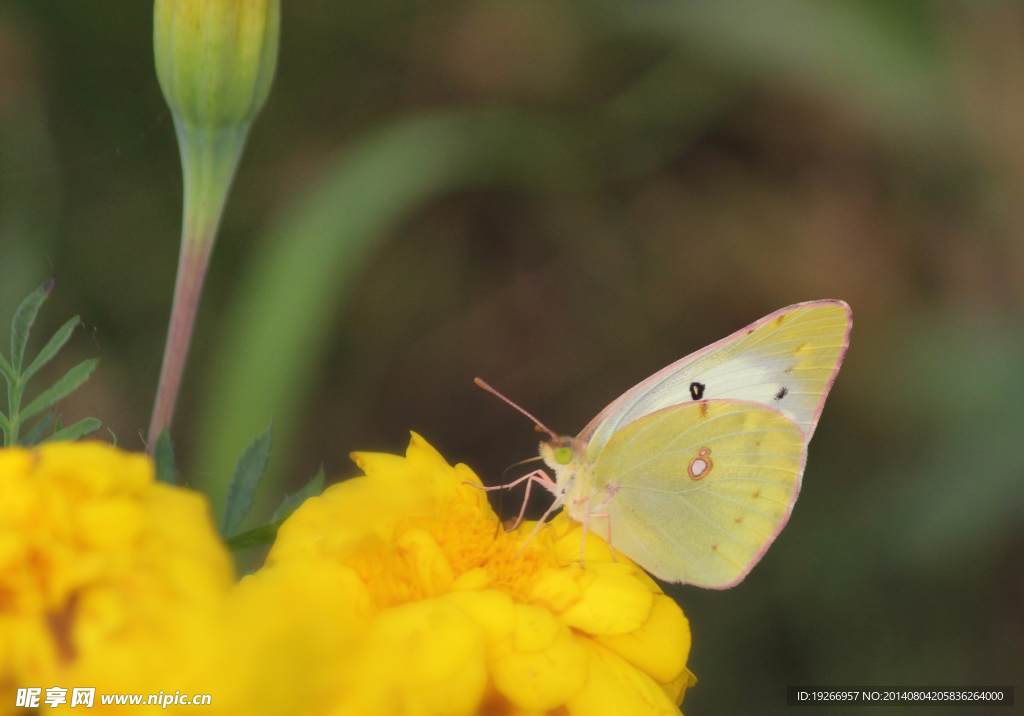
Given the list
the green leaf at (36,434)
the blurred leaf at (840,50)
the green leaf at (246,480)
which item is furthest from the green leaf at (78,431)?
the blurred leaf at (840,50)

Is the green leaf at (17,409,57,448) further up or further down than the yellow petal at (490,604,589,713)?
further up

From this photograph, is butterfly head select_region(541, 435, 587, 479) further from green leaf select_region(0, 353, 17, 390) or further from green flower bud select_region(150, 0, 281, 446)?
green leaf select_region(0, 353, 17, 390)

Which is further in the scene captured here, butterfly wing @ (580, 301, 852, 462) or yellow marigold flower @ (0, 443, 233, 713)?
butterfly wing @ (580, 301, 852, 462)

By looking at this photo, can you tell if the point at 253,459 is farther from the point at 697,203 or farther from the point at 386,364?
the point at 697,203

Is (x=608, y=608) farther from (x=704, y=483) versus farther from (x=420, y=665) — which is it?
(x=704, y=483)

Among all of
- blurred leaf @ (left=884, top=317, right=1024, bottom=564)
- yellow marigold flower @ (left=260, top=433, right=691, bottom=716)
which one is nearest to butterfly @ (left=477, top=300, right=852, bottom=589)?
yellow marigold flower @ (left=260, top=433, right=691, bottom=716)
